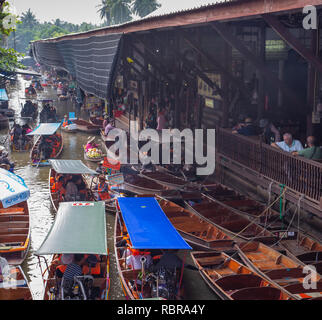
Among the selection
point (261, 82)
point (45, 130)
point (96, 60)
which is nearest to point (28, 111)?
point (45, 130)

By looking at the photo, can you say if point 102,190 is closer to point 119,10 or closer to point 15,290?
point 15,290

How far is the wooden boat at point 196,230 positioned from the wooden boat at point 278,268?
0.57 m

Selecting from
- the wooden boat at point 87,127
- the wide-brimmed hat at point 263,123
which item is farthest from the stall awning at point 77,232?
the wooden boat at point 87,127

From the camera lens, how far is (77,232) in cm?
1044

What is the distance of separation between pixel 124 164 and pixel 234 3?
11.7 meters

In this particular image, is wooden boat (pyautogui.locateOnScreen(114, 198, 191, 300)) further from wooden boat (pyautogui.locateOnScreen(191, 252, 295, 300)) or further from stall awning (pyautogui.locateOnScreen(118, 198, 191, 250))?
wooden boat (pyautogui.locateOnScreen(191, 252, 295, 300))

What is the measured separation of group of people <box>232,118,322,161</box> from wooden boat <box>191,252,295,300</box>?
10.4 ft

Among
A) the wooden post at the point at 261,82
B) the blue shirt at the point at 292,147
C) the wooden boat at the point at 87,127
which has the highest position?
the wooden post at the point at 261,82

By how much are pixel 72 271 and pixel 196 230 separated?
15.0 feet

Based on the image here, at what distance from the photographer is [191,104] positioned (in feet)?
74.3

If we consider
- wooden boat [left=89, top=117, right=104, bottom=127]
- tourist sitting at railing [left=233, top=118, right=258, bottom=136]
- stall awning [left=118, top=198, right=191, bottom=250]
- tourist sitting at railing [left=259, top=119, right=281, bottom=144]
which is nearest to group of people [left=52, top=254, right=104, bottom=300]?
stall awning [left=118, top=198, right=191, bottom=250]

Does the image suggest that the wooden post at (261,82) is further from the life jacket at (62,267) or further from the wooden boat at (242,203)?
the life jacket at (62,267)

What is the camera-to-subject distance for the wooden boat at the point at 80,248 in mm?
9219

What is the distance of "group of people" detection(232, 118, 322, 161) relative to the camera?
11.2 m
